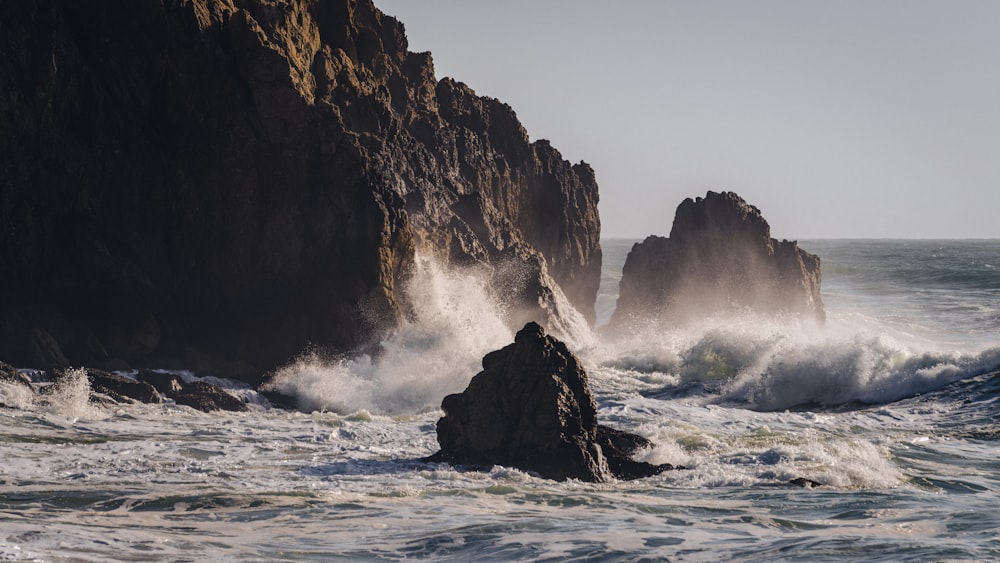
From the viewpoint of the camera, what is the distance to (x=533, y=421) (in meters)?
20.1

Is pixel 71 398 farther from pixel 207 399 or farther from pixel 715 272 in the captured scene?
pixel 715 272

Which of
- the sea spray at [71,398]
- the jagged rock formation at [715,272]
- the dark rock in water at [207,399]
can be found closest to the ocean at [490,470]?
the sea spray at [71,398]

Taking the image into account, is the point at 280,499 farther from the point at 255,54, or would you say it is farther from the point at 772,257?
the point at 772,257

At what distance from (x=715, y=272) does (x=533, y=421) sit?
31976 millimetres

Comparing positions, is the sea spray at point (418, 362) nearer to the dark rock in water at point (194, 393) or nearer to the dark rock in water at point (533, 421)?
the dark rock in water at point (194, 393)

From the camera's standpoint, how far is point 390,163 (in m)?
35.9

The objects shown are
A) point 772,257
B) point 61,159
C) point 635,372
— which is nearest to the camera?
point 61,159

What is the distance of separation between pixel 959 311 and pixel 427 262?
114 feet

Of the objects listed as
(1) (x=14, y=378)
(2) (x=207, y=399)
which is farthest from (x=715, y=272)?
(1) (x=14, y=378)

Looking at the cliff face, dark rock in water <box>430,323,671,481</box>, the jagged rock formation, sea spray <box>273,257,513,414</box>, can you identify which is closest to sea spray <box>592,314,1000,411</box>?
sea spray <box>273,257,513,414</box>

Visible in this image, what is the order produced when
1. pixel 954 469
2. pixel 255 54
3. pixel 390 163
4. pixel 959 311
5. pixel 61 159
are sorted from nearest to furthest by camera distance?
pixel 954 469, pixel 61 159, pixel 255 54, pixel 390 163, pixel 959 311

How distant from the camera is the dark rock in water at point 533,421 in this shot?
19906 millimetres

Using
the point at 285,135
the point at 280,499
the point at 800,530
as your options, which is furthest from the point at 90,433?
the point at 800,530

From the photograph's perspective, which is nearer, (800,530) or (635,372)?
(800,530)
